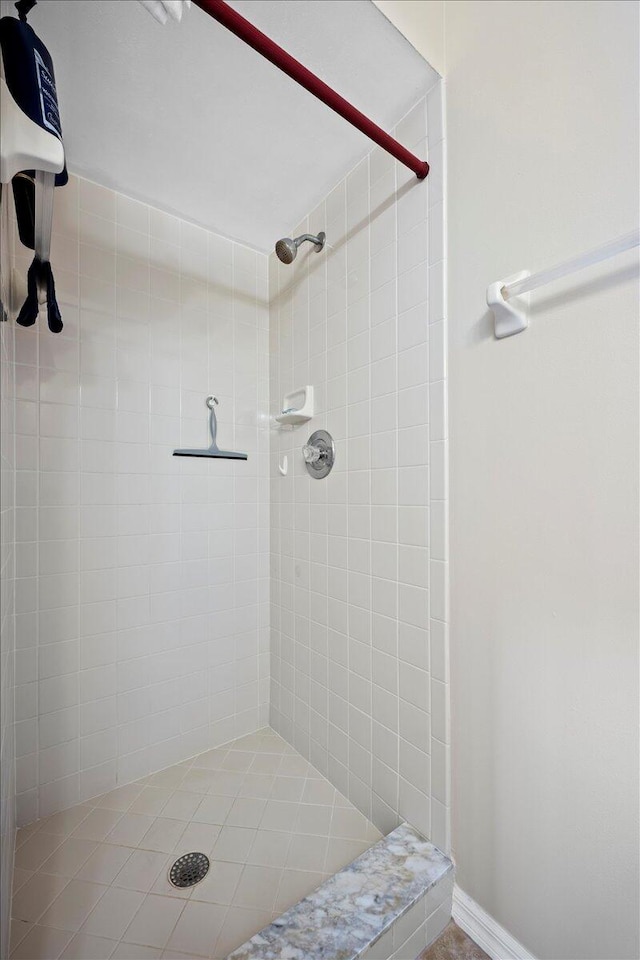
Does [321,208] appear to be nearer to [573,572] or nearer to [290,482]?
[290,482]

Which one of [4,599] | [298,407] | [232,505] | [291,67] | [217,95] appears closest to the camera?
[291,67]

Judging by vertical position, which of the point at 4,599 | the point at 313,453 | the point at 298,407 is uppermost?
the point at 298,407

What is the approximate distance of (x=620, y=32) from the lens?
73cm

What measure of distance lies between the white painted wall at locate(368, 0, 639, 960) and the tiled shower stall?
85 millimetres

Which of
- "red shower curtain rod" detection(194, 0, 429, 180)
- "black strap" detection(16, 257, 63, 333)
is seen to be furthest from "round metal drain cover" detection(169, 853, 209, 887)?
"red shower curtain rod" detection(194, 0, 429, 180)

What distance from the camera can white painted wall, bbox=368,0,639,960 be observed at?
736 millimetres

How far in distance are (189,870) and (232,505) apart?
3.99ft

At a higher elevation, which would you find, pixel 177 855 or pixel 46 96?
pixel 46 96

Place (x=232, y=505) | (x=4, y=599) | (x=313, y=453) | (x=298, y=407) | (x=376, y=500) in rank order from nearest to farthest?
(x=4, y=599), (x=376, y=500), (x=313, y=453), (x=298, y=407), (x=232, y=505)

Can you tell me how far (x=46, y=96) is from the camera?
0.69 meters

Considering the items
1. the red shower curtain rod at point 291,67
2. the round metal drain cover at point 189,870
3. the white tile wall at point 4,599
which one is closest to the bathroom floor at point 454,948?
the round metal drain cover at point 189,870

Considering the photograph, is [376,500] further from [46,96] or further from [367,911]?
[46,96]

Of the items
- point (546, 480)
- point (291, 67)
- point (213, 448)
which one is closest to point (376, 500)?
point (546, 480)

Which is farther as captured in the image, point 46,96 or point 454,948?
point 454,948
